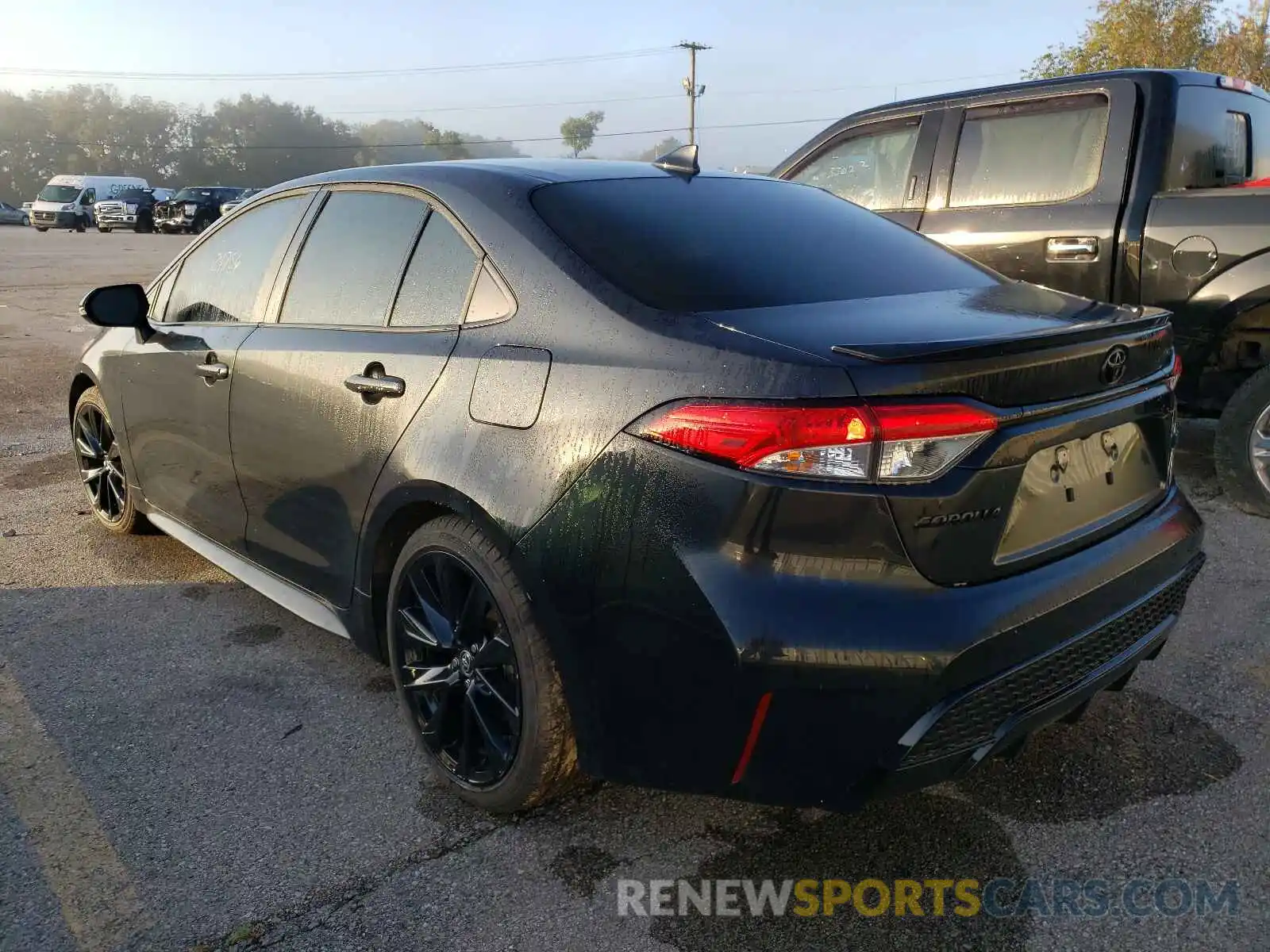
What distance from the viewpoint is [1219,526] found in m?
4.55

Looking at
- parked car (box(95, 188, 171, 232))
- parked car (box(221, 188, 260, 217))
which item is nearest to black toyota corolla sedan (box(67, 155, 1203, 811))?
parked car (box(221, 188, 260, 217))

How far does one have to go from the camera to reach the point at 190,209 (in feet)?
116

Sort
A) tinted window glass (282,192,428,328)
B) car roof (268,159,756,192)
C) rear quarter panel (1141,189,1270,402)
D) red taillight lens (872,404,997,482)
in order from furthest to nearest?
rear quarter panel (1141,189,1270,402)
tinted window glass (282,192,428,328)
car roof (268,159,756,192)
red taillight lens (872,404,997,482)

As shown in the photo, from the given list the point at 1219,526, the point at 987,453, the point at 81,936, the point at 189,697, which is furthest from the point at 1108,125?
the point at 81,936

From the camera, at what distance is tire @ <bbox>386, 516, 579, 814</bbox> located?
7.43 ft

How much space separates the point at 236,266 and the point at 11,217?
53.3 meters

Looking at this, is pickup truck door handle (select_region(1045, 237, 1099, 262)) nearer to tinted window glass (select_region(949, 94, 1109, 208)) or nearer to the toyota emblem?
tinted window glass (select_region(949, 94, 1109, 208))

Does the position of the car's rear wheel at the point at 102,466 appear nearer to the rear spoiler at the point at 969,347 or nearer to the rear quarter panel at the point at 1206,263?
the rear spoiler at the point at 969,347

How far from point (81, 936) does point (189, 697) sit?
→ 3.57 feet

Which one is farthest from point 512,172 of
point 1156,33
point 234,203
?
point 1156,33

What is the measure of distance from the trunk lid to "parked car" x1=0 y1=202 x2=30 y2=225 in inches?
2167

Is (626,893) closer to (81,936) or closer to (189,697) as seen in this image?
(81,936)

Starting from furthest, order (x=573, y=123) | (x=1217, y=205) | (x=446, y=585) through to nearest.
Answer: (x=573, y=123) < (x=1217, y=205) < (x=446, y=585)

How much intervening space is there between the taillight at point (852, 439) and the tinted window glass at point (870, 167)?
4107 mm
